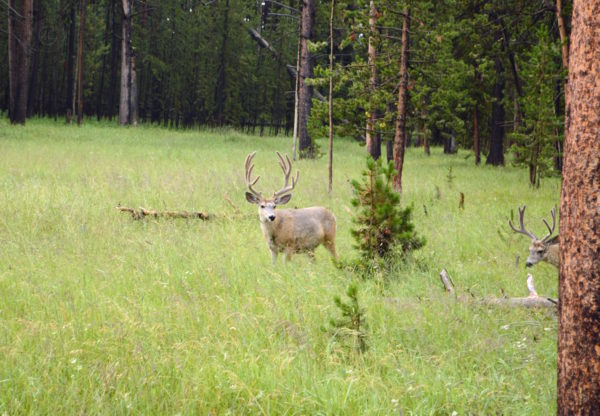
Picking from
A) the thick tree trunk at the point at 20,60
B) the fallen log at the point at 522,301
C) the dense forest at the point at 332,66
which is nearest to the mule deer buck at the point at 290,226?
the fallen log at the point at 522,301

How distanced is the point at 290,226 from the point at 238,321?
2817 millimetres

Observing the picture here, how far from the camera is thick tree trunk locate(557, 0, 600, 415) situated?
3.27 m

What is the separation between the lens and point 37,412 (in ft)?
12.3

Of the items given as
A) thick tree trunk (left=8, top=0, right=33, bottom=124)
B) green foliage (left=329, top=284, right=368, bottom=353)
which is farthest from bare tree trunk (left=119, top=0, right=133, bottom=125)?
green foliage (left=329, top=284, right=368, bottom=353)

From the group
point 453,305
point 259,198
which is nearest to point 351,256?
point 259,198

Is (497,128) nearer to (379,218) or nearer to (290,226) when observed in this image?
(290,226)

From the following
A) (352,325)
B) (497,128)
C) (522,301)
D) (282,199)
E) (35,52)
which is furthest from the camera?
(35,52)

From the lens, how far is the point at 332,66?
14961mm

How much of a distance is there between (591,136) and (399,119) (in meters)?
9.88

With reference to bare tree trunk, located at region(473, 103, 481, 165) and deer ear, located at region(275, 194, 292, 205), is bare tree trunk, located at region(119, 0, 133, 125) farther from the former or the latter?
deer ear, located at region(275, 194, 292, 205)

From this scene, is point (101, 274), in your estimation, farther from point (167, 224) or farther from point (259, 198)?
point (167, 224)

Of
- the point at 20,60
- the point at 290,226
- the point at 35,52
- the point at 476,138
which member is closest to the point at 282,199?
the point at 290,226

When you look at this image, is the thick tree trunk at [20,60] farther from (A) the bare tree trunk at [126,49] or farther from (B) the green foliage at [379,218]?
(B) the green foliage at [379,218]

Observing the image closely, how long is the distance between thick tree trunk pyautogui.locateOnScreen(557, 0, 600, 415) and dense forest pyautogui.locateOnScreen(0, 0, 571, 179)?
29.6 ft
